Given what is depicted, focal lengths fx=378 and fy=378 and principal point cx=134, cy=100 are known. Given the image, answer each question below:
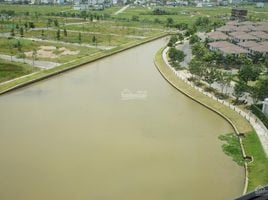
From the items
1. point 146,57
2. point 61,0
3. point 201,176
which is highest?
point 61,0

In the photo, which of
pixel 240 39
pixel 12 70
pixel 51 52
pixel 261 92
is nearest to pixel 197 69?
pixel 261 92

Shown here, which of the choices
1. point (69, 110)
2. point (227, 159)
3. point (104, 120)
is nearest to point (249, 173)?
point (227, 159)

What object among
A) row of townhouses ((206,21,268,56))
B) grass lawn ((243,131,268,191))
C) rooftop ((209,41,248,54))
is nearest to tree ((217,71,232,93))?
grass lawn ((243,131,268,191))

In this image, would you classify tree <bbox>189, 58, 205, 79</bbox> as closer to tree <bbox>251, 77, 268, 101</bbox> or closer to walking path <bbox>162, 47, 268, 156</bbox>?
walking path <bbox>162, 47, 268, 156</bbox>

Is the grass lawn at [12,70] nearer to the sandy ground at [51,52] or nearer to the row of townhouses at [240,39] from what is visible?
the sandy ground at [51,52]

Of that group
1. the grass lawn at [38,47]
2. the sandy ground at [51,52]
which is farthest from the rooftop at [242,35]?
the sandy ground at [51,52]

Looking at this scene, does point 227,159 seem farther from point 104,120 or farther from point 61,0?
point 61,0
